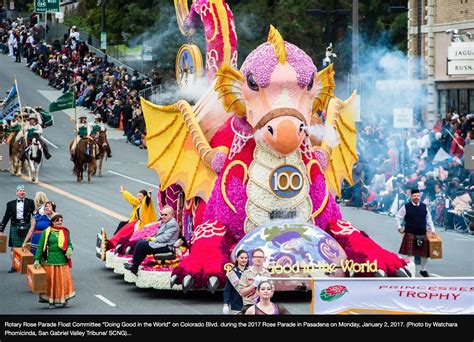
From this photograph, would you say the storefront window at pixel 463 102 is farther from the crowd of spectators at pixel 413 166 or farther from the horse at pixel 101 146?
the horse at pixel 101 146

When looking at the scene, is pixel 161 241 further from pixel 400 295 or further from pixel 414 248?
pixel 400 295

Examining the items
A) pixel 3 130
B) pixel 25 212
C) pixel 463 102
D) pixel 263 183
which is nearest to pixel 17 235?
pixel 25 212

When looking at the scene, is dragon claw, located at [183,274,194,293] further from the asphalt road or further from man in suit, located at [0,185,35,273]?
man in suit, located at [0,185,35,273]

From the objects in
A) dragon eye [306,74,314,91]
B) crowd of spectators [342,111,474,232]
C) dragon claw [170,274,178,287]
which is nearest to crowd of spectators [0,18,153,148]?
crowd of spectators [342,111,474,232]

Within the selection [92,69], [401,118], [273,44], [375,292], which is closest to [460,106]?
[401,118]

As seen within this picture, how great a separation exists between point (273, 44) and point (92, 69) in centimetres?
4209

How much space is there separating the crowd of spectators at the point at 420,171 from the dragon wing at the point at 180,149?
8.48 m

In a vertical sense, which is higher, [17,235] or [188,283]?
[17,235]

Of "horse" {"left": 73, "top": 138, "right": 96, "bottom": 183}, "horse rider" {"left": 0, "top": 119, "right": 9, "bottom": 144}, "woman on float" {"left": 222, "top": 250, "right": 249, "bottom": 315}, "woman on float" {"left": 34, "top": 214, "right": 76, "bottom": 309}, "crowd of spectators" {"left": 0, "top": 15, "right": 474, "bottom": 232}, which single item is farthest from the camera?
"horse rider" {"left": 0, "top": 119, "right": 9, "bottom": 144}

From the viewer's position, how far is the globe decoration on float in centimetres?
2036

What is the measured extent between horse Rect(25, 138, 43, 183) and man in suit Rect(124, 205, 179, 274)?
19256 millimetres

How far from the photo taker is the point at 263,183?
21.0 meters

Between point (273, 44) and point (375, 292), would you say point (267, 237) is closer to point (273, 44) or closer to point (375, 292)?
point (273, 44)

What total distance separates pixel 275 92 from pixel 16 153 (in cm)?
2299
